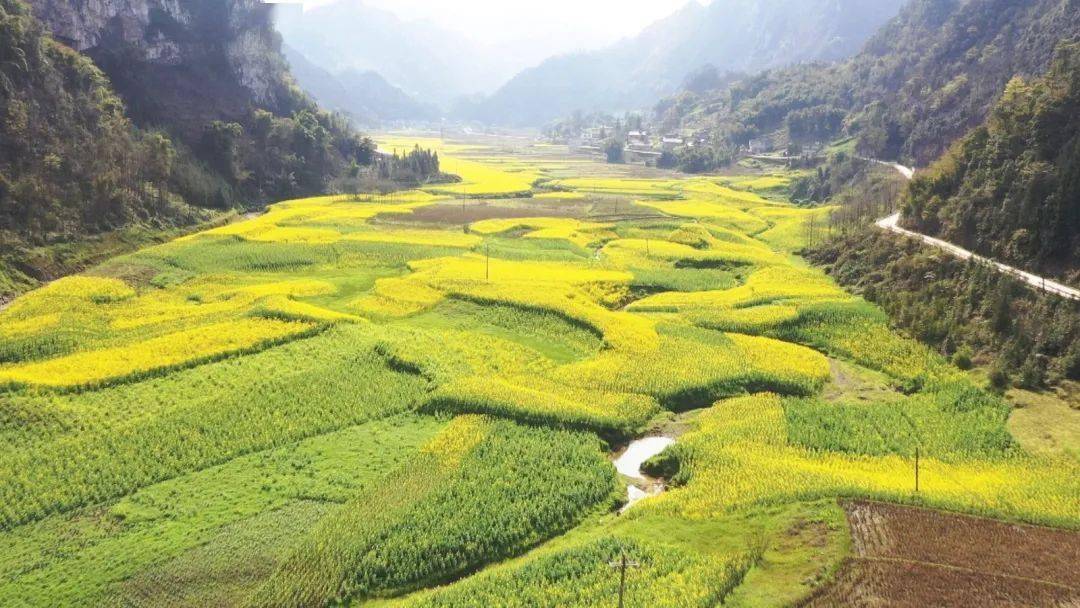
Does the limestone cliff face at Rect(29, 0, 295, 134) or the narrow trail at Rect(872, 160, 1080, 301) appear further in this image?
the limestone cliff face at Rect(29, 0, 295, 134)

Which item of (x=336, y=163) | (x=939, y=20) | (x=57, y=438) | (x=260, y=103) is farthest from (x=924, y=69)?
(x=57, y=438)

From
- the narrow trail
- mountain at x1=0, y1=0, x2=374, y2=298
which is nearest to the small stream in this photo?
the narrow trail

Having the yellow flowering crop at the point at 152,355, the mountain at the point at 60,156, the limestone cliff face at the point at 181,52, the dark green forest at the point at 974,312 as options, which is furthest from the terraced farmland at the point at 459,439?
the limestone cliff face at the point at 181,52

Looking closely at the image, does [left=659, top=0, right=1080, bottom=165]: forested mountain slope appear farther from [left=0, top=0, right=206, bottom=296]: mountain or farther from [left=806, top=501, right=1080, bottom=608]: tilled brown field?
[left=0, top=0, right=206, bottom=296]: mountain

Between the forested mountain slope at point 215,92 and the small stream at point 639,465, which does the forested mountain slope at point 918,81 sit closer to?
the small stream at point 639,465

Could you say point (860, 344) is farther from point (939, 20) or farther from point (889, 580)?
point (939, 20)

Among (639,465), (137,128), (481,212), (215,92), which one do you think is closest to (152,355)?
(639,465)
